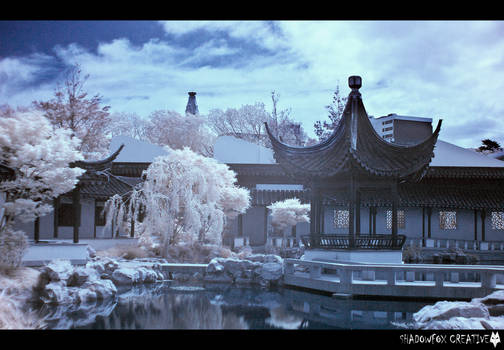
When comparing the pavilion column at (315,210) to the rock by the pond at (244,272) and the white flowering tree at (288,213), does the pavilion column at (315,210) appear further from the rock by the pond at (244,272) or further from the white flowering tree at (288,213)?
the white flowering tree at (288,213)

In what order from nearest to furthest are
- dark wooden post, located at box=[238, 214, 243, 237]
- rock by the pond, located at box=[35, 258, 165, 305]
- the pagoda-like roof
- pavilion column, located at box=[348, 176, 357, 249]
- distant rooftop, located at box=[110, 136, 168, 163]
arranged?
1. rock by the pond, located at box=[35, 258, 165, 305]
2. the pagoda-like roof
3. pavilion column, located at box=[348, 176, 357, 249]
4. dark wooden post, located at box=[238, 214, 243, 237]
5. distant rooftop, located at box=[110, 136, 168, 163]

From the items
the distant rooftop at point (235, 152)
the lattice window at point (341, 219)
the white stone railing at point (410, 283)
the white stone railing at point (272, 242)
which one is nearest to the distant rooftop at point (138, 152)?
the distant rooftop at point (235, 152)

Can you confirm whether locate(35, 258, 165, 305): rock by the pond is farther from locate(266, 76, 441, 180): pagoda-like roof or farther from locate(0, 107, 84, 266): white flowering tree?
locate(266, 76, 441, 180): pagoda-like roof

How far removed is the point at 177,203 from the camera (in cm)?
1356

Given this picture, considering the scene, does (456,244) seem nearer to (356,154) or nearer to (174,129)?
(356,154)

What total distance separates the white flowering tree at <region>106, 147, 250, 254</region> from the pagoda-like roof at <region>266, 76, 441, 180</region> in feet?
12.1

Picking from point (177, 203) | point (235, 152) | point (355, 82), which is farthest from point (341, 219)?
point (355, 82)

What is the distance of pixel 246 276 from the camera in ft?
36.1

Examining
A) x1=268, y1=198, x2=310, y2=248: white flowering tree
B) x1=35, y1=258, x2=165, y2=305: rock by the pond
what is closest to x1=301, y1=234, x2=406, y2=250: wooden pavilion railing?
x1=35, y1=258, x2=165, y2=305: rock by the pond

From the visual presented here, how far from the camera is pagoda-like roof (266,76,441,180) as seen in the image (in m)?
10.2

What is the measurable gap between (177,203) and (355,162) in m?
5.24

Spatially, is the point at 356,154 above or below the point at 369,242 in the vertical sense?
above
